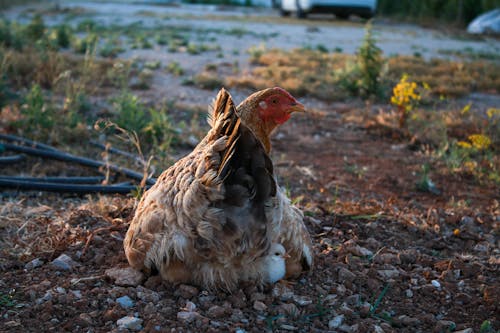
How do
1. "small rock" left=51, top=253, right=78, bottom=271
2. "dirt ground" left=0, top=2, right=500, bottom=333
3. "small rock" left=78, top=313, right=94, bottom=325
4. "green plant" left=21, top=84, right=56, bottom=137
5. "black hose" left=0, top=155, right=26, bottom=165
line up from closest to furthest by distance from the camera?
"small rock" left=78, top=313, right=94, bottom=325 → "dirt ground" left=0, top=2, right=500, bottom=333 → "small rock" left=51, top=253, right=78, bottom=271 → "black hose" left=0, top=155, right=26, bottom=165 → "green plant" left=21, top=84, right=56, bottom=137

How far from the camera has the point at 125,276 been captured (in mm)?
2920

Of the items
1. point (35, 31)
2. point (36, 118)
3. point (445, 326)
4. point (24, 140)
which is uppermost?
point (35, 31)

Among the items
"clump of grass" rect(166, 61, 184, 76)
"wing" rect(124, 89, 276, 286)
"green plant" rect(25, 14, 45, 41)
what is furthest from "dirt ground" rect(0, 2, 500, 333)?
"green plant" rect(25, 14, 45, 41)

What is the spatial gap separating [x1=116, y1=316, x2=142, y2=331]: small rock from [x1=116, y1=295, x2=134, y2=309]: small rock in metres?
0.14

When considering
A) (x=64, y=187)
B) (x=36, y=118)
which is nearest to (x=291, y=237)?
(x=64, y=187)

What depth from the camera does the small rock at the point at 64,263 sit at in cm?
308

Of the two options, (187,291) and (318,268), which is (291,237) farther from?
(187,291)

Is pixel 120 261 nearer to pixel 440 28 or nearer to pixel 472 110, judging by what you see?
pixel 472 110

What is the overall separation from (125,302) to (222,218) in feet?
2.26

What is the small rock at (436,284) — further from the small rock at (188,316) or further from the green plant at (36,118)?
the green plant at (36,118)

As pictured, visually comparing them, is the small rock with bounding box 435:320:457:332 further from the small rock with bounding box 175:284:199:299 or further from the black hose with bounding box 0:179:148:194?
the black hose with bounding box 0:179:148:194

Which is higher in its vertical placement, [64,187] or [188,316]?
[64,187]

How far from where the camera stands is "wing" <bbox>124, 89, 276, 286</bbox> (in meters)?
2.43

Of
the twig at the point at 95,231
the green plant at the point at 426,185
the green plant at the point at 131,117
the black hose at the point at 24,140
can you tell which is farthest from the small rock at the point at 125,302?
the green plant at the point at 426,185
